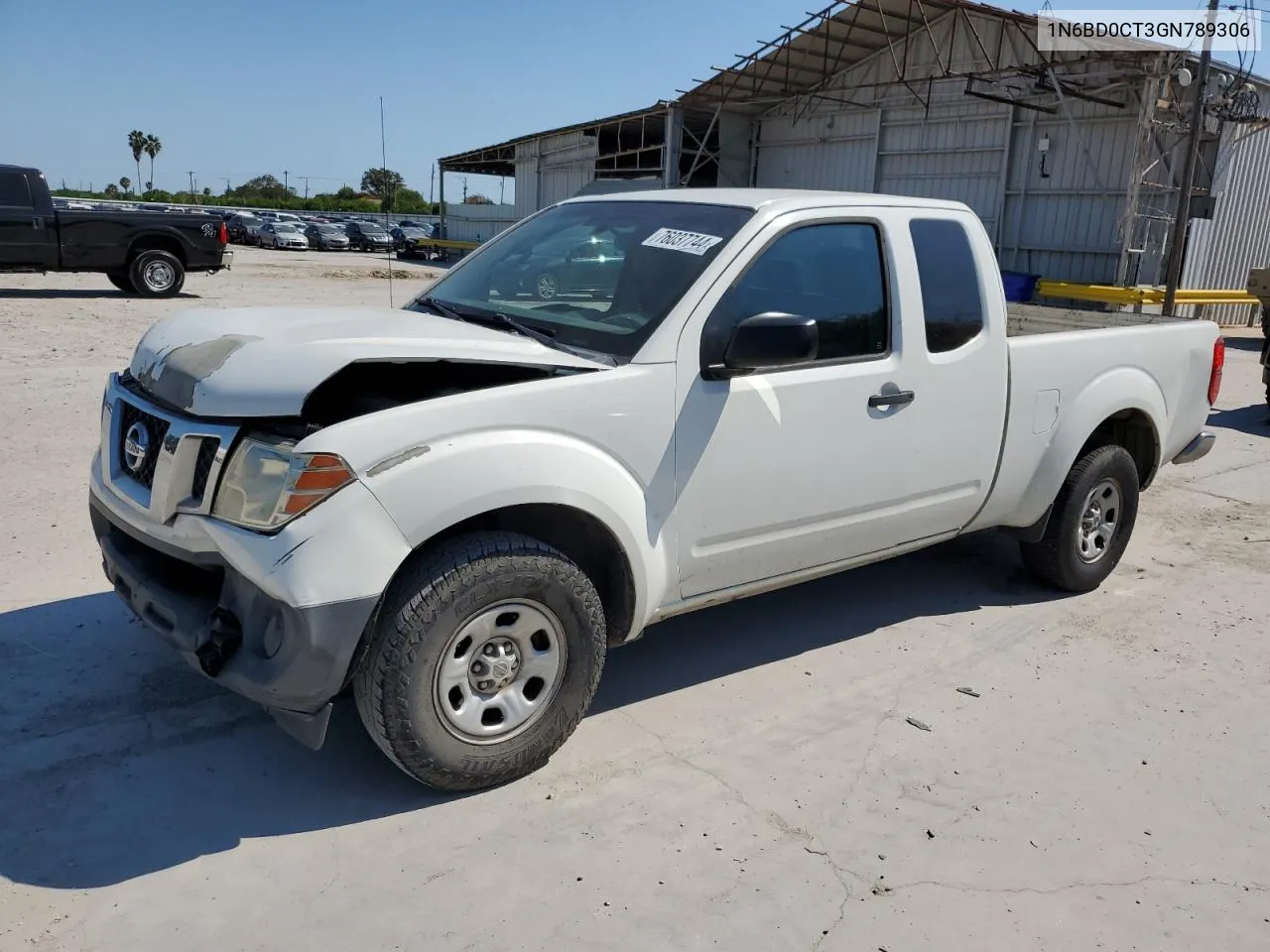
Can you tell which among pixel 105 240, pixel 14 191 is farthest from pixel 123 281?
pixel 14 191

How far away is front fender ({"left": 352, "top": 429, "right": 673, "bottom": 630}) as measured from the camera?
2904 millimetres

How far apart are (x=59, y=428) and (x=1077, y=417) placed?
269 inches

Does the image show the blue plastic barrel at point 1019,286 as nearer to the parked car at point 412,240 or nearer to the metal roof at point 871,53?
the metal roof at point 871,53

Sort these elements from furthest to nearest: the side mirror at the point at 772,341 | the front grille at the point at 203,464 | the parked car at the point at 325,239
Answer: the parked car at the point at 325,239 < the side mirror at the point at 772,341 < the front grille at the point at 203,464

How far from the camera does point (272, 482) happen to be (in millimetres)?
2852

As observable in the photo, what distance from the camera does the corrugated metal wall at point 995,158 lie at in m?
21.0

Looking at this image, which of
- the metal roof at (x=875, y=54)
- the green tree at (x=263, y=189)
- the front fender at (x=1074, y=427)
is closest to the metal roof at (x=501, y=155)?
the metal roof at (x=875, y=54)

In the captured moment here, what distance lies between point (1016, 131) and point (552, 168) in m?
19.9

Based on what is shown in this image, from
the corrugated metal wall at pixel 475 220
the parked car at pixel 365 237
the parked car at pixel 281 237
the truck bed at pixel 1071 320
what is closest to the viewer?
the truck bed at pixel 1071 320

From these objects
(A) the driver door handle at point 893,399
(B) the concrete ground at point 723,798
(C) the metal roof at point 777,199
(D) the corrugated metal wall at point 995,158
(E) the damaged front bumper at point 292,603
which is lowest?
(B) the concrete ground at point 723,798

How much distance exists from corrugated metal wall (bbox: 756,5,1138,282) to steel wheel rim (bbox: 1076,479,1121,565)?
1694 cm

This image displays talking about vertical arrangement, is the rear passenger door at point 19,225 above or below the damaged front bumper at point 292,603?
above

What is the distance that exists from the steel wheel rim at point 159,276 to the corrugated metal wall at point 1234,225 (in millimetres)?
19333

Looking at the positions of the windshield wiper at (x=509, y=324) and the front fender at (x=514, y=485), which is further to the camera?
the windshield wiper at (x=509, y=324)
